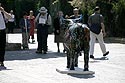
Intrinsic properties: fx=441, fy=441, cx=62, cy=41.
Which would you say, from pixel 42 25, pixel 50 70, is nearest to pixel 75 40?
pixel 50 70

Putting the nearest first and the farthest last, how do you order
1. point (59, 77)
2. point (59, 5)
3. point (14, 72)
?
point (59, 77) → point (14, 72) → point (59, 5)

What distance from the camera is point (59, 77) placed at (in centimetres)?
1142

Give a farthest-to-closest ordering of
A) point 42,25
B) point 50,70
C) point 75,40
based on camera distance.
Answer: point 42,25 → point 50,70 → point 75,40

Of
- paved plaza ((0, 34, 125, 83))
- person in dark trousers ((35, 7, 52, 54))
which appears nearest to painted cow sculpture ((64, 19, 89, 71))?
paved plaza ((0, 34, 125, 83))

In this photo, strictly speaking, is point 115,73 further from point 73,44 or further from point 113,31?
point 113,31

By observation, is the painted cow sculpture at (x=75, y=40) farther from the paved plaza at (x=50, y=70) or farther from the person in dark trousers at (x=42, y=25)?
the person in dark trousers at (x=42, y=25)

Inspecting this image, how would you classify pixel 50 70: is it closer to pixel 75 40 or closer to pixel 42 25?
pixel 75 40

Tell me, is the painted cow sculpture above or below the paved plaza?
above

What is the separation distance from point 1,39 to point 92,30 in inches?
182

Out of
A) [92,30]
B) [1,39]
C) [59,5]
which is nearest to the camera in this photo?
[1,39]

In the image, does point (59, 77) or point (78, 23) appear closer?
point (59, 77)

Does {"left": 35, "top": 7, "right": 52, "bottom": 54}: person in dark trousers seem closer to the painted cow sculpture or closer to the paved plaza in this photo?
the paved plaza

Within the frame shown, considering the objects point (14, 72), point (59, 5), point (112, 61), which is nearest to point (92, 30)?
point (112, 61)

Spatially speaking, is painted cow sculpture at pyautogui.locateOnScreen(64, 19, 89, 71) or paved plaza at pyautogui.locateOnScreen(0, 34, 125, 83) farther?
painted cow sculpture at pyautogui.locateOnScreen(64, 19, 89, 71)
